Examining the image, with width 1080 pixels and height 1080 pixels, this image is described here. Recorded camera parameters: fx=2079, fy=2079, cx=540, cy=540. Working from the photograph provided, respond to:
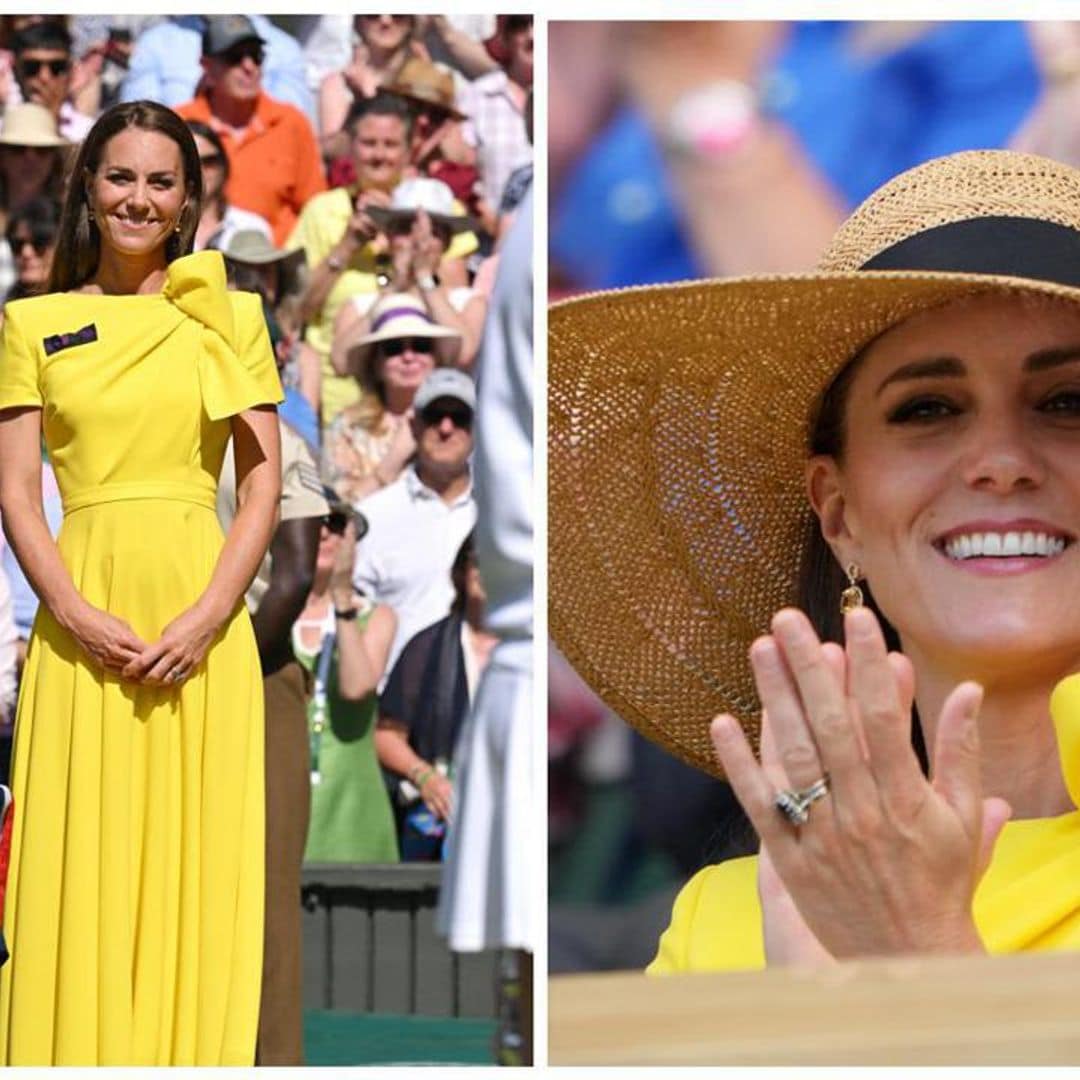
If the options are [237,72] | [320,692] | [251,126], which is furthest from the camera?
[251,126]

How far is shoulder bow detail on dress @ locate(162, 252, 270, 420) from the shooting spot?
255 centimetres

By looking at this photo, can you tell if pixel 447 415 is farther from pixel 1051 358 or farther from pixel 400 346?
pixel 1051 358

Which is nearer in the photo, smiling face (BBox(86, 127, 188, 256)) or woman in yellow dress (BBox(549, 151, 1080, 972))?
woman in yellow dress (BBox(549, 151, 1080, 972))

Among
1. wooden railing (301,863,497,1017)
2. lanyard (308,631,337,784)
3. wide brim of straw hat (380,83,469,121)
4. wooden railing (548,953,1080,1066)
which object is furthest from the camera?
wide brim of straw hat (380,83,469,121)

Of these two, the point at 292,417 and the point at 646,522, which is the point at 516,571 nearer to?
the point at 646,522

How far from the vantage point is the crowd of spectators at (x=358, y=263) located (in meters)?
3.48

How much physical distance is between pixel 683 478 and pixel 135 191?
834 millimetres

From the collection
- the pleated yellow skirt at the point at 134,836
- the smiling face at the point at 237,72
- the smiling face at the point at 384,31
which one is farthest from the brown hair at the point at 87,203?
the smiling face at the point at 384,31

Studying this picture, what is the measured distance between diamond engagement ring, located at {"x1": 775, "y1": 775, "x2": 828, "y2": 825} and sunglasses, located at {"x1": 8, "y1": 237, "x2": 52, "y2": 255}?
2166 millimetres

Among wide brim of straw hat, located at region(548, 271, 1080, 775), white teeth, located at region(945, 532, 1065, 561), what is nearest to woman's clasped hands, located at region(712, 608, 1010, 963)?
white teeth, located at region(945, 532, 1065, 561)

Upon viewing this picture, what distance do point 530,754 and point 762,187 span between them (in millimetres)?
1423

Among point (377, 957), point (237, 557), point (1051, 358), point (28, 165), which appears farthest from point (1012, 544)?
point (28, 165)

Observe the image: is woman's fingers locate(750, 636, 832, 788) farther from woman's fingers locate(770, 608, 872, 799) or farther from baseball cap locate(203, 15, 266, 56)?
baseball cap locate(203, 15, 266, 56)

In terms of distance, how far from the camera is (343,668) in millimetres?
3594
